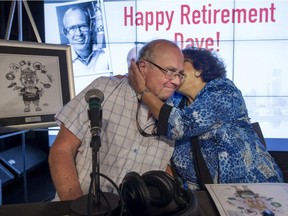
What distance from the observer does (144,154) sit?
135cm

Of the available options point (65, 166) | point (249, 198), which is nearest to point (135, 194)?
point (249, 198)

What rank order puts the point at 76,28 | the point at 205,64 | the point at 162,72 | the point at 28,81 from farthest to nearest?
the point at 76,28, the point at 28,81, the point at 205,64, the point at 162,72

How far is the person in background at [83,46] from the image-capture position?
2863 mm

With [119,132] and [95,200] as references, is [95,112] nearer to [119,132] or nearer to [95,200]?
[95,200]

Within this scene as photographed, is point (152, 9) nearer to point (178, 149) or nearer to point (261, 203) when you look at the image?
point (178, 149)

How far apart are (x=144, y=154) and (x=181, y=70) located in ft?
1.37

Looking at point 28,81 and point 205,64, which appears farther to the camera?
point 28,81

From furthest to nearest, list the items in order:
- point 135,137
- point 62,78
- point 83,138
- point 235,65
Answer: point 235,65 < point 62,78 < point 135,137 < point 83,138

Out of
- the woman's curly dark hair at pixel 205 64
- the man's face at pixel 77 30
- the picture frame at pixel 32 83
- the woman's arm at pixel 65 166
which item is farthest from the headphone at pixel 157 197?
the man's face at pixel 77 30

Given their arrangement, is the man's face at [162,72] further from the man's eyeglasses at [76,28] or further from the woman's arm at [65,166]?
the man's eyeglasses at [76,28]

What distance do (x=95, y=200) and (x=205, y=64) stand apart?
102 cm

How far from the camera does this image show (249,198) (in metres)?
0.91

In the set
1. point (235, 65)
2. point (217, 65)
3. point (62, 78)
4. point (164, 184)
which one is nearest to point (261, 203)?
point (164, 184)

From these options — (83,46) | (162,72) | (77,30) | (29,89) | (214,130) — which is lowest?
(214,130)
